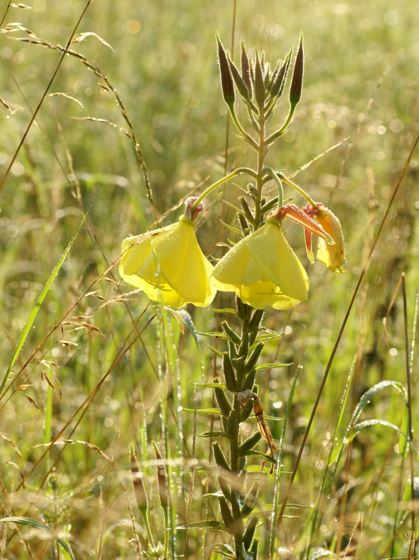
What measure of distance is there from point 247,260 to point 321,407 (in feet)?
4.70

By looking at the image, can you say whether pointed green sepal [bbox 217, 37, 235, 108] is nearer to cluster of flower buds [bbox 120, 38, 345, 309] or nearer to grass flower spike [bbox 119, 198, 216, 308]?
cluster of flower buds [bbox 120, 38, 345, 309]

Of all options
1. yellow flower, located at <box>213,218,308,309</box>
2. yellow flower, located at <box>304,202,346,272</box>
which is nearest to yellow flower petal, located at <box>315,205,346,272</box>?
yellow flower, located at <box>304,202,346,272</box>

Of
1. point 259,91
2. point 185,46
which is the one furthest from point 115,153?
point 259,91

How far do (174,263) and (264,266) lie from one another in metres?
0.16

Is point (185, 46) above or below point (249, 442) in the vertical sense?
above

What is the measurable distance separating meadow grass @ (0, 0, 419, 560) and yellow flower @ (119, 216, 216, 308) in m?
0.07

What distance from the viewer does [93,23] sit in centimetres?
536

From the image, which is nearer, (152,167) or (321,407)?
(321,407)

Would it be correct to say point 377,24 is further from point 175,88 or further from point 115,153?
point 115,153

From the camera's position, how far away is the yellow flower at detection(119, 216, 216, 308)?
1.38 metres

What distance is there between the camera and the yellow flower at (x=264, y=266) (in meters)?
1.30

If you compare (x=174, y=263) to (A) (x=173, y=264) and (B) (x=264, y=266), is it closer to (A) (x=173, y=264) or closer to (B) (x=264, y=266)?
(A) (x=173, y=264)

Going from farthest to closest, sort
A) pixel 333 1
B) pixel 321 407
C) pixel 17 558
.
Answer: pixel 333 1, pixel 321 407, pixel 17 558

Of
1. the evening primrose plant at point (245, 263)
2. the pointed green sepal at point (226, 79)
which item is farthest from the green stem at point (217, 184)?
the pointed green sepal at point (226, 79)
